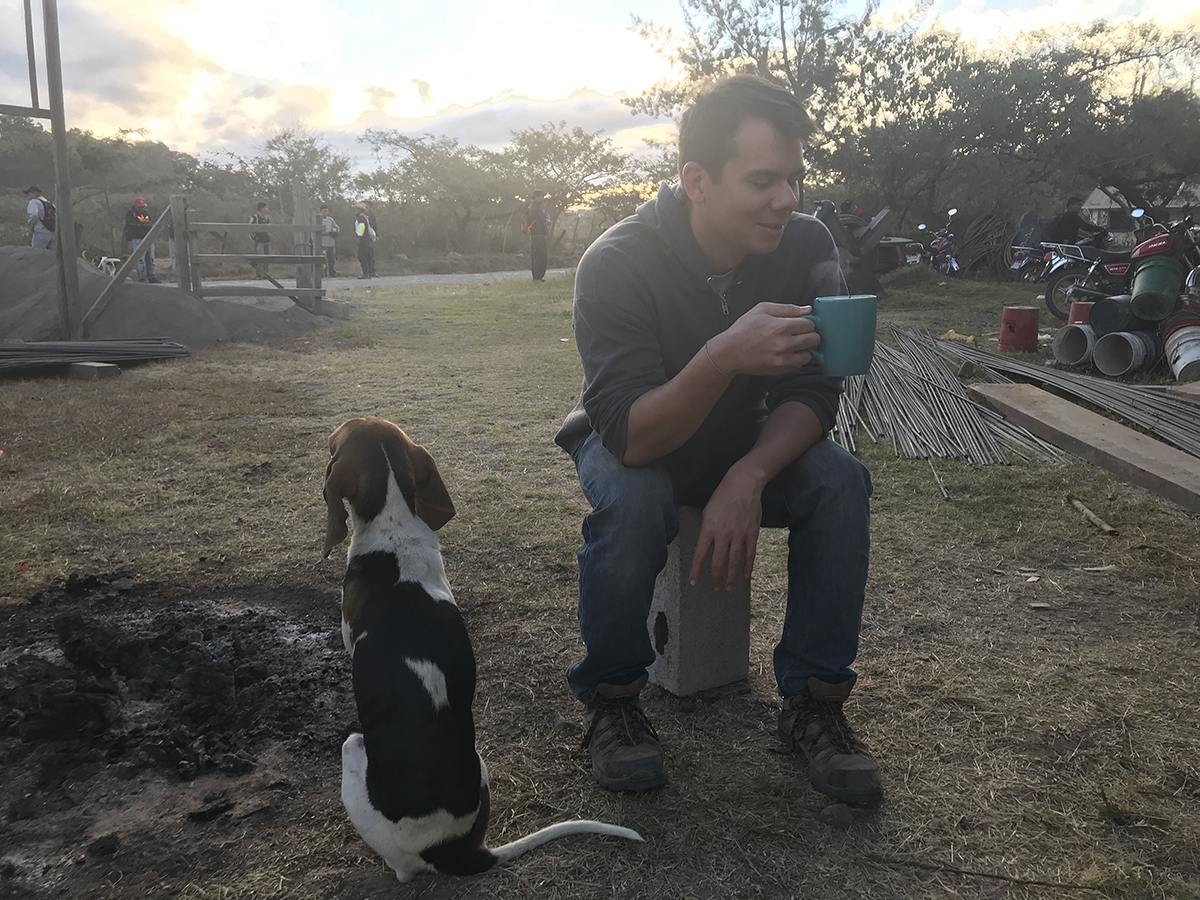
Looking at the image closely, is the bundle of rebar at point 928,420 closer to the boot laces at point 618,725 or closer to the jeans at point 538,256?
the boot laces at point 618,725

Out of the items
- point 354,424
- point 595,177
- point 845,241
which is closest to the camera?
point 354,424

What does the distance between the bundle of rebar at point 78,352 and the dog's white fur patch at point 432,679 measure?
25.1 ft

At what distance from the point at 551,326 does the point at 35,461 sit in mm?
7536

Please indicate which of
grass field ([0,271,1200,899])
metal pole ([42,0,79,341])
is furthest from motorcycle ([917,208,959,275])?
metal pole ([42,0,79,341])

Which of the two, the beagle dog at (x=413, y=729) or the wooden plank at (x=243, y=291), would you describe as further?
the wooden plank at (x=243, y=291)

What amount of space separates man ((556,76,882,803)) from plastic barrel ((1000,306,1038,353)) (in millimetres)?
7290

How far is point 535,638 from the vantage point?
3002 mm

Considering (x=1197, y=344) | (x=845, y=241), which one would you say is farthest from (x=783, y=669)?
(x=845, y=241)

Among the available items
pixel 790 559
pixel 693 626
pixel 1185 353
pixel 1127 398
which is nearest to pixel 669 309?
pixel 790 559

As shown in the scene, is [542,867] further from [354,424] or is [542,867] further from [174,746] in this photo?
[354,424]

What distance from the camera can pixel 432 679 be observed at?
6.19ft

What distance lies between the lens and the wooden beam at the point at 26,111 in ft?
27.9

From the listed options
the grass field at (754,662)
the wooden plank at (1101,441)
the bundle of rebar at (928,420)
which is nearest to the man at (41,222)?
the grass field at (754,662)

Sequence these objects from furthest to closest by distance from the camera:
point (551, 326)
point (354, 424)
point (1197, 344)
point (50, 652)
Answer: point (551, 326) < point (1197, 344) < point (50, 652) < point (354, 424)
